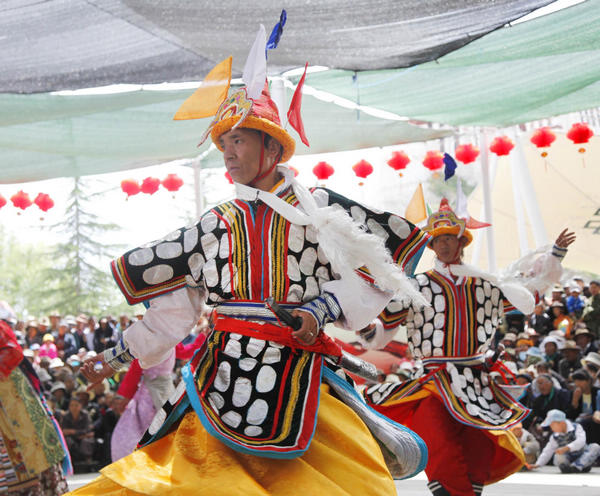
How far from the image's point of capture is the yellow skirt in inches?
101

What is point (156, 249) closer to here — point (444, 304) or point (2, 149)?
point (444, 304)

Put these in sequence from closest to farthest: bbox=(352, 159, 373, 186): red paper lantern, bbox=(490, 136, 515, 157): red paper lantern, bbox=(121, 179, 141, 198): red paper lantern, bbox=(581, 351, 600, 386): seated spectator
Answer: bbox=(581, 351, 600, 386): seated spectator < bbox=(490, 136, 515, 157): red paper lantern < bbox=(352, 159, 373, 186): red paper lantern < bbox=(121, 179, 141, 198): red paper lantern

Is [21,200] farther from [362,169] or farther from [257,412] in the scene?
[257,412]

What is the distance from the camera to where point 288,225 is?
3.04m

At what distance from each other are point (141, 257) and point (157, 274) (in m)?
0.08

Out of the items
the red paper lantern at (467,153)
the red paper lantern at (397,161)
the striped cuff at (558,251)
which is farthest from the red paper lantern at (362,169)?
the striped cuff at (558,251)

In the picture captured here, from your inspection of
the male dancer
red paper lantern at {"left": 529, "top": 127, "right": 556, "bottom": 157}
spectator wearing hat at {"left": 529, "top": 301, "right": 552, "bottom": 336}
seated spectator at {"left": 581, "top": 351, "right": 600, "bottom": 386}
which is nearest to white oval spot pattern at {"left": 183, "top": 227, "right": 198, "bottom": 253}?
the male dancer

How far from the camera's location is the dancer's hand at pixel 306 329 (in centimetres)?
280

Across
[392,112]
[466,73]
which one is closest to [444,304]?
[466,73]

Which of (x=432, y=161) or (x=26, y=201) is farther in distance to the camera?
(x=26, y=201)

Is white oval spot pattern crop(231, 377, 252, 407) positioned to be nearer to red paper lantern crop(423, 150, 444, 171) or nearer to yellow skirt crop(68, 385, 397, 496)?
yellow skirt crop(68, 385, 397, 496)

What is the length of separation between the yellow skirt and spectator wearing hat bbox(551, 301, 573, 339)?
7923 millimetres

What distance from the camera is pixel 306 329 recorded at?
9.20 feet

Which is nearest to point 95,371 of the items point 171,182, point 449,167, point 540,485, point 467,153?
point 449,167
